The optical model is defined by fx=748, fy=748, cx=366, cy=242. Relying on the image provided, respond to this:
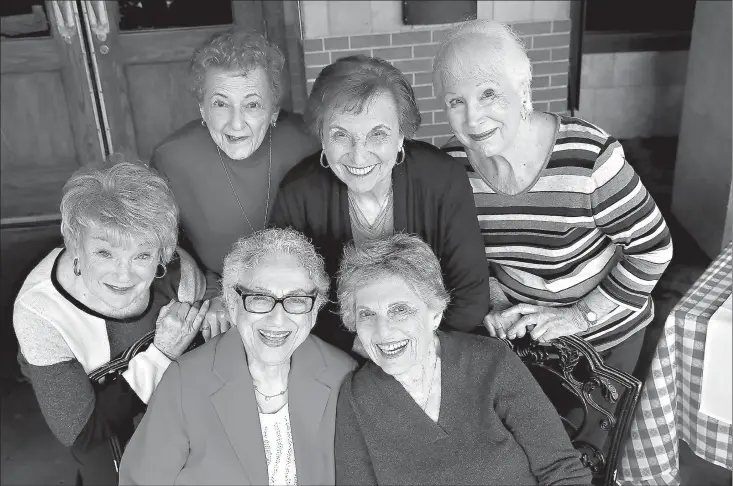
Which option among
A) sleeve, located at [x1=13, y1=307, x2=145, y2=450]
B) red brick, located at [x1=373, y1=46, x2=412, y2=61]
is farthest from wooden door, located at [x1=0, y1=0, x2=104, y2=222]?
sleeve, located at [x1=13, y1=307, x2=145, y2=450]

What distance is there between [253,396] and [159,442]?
0.81 ft

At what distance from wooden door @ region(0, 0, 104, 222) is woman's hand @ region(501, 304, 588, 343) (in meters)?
3.34

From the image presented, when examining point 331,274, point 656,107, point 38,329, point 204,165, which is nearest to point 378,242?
point 331,274

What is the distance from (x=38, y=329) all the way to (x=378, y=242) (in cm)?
87

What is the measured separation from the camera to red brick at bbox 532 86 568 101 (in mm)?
4384

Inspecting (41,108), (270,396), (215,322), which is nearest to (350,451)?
(270,396)

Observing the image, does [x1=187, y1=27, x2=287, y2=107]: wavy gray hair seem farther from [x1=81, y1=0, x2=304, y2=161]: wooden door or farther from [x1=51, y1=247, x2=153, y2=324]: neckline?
[x1=81, y1=0, x2=304, y2=161]: wooden door

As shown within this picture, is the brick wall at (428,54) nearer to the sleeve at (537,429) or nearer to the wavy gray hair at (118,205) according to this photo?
the wavy gray hair at (118,205)

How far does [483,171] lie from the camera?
2059mm

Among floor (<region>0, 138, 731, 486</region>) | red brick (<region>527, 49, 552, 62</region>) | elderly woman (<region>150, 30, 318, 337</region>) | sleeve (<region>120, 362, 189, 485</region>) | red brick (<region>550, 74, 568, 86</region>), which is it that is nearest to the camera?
sleeve (<region>120, 362, 189, 485</region>)

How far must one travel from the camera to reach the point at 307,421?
1.87 metres

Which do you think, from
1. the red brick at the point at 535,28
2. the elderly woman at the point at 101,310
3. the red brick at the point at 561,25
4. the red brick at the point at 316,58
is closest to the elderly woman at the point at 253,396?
Answer: the elderly woman at the point at 101,310

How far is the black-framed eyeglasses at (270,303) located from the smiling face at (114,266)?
27cm

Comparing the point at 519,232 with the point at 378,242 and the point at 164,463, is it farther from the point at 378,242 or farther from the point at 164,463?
the point at 164,463
